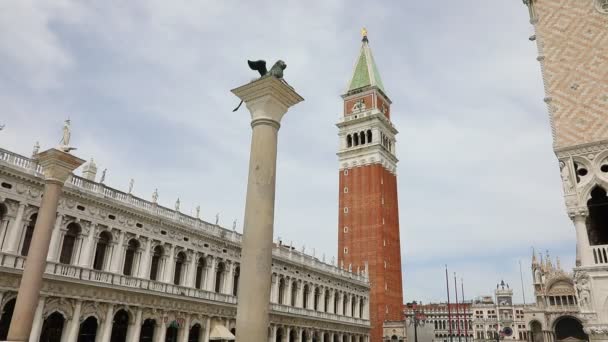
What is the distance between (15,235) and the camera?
21188 millimetres

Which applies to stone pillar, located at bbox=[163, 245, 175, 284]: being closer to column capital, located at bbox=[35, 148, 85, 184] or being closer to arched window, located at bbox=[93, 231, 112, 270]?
arched window, located at bbox=[93, 231, 112, 270]

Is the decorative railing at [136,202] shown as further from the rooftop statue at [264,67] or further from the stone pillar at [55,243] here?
the rooftop statue at [264,67]

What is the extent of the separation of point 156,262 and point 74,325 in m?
6.12

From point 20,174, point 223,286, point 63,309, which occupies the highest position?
point 20,174

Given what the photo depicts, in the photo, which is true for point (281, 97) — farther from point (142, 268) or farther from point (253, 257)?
point (142, 268)

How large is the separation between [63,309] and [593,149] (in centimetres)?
2515

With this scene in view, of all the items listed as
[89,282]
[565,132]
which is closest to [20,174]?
[89,282]

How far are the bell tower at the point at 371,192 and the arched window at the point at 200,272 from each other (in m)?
26.0

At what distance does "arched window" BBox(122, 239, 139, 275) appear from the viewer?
85.9ft

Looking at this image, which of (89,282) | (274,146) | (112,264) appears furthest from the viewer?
(112,264)

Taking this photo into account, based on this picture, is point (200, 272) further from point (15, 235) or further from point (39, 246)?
point (39, 246)

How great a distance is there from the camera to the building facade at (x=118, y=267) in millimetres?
21531

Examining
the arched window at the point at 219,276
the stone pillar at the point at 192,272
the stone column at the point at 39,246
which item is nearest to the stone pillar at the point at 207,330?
the arched window at the point at 219,276

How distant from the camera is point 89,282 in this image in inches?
918
